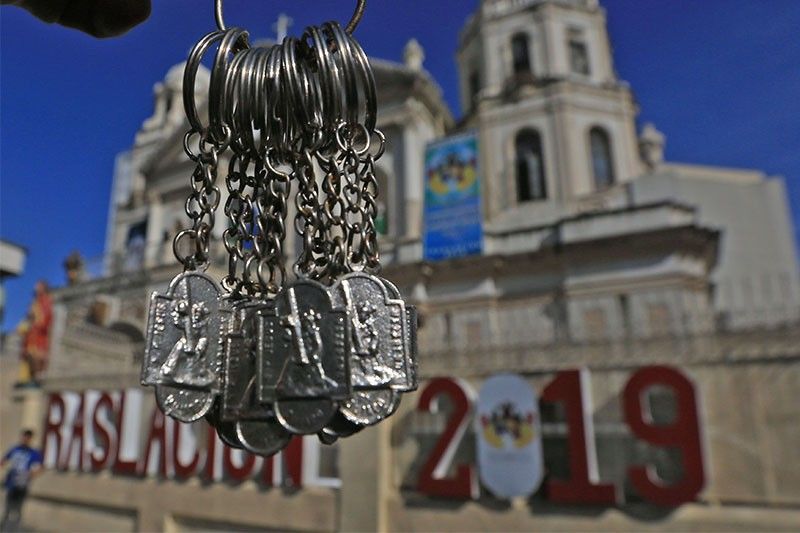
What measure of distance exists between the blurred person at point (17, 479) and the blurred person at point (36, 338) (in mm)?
4718

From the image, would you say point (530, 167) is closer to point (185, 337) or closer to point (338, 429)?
point (338, 429)

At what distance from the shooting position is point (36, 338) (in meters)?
15.2

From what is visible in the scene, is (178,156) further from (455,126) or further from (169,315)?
(169,315)

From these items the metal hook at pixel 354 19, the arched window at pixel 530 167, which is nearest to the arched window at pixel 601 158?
the arched window at pixel 530 167

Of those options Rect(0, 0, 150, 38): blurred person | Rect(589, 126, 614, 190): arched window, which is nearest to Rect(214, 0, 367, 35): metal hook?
Rect(0, 0, 150, 38): blurred person

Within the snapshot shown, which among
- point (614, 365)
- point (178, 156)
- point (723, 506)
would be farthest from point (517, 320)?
point (178, 156)

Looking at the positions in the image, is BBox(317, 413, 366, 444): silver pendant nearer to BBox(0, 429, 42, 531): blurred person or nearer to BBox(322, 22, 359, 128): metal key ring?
BBox(322, 22, 359, 128): metal key ring

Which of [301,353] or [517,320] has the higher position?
[517,320]

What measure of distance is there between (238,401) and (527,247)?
15503 mm

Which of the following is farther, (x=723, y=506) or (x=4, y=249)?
(x=4, y=249)

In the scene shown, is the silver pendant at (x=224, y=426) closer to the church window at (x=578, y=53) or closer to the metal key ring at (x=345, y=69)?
the metal key ring at (x=345, y=69)

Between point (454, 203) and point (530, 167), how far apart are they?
4320 mm

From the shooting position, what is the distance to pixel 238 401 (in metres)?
1.56

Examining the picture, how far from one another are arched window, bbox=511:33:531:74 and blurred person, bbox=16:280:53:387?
18.3 meters
